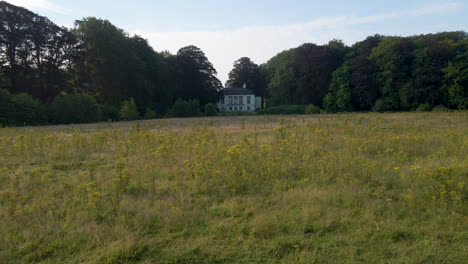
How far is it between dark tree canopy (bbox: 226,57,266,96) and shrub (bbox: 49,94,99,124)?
5161 centimetres

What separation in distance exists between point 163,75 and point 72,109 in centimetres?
2006

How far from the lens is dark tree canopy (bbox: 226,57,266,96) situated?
76.6 m

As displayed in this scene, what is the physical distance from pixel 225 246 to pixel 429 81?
155ft

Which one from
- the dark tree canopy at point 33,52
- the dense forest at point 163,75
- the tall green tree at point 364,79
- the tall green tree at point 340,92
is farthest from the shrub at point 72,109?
the tall green tree at point 364,79

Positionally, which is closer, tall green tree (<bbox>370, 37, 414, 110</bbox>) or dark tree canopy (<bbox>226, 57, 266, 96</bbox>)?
tall green tree (<bbox>370, 37, 414, 110</bbox>)

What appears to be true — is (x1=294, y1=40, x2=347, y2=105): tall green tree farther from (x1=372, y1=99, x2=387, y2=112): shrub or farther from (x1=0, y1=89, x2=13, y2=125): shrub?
(x1=0, y1=89, x2=13, y2=125): shrub

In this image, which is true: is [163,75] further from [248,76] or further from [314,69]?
[248,76]

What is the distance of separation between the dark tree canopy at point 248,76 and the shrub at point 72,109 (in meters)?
51.6

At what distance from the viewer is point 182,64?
168 feet

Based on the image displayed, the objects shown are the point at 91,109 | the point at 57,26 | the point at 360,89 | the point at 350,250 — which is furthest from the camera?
the point at 360,89

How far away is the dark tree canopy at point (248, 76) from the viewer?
76625 millimetres

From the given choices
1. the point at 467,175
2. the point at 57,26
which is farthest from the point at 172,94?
the point at 467,175

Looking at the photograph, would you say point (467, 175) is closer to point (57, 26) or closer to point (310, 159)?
point (310, 159)

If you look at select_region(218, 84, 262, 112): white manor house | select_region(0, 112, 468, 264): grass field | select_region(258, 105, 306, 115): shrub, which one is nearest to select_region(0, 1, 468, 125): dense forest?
select_region(258, 105, 306, 115): shrub
